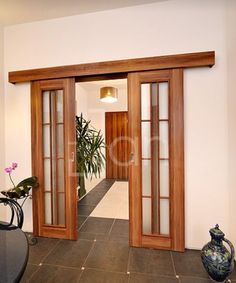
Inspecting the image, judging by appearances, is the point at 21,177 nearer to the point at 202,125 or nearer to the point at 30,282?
the point at 30,282

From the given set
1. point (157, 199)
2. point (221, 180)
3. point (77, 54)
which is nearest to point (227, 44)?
point (221, 180)

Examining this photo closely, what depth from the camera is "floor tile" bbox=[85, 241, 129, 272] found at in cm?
182

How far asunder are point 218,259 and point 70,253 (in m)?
1.53

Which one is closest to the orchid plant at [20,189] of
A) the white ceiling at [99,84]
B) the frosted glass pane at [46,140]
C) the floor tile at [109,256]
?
the frosted glass pane at [46,140]

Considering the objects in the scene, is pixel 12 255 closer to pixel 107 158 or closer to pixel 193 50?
pixel 193 50

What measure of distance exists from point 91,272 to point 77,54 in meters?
2.50

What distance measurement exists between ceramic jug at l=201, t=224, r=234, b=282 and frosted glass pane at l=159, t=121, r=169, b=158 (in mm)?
911

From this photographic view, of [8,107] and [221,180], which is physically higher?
[8,107]

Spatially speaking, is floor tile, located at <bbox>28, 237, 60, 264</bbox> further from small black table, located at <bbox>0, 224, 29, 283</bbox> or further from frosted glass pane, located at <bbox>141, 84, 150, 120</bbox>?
frosted glass pane, located at <bbox>141, 84, 150, 120</bbox>

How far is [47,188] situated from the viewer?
2.42 m

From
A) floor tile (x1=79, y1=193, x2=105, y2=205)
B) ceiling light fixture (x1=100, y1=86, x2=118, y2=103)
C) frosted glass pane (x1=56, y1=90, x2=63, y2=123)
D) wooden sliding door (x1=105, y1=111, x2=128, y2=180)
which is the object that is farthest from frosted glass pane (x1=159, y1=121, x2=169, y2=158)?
wooden sliding door (x1=105, y1=111, x2=128, y2=180)

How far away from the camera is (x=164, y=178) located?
213 centimetres


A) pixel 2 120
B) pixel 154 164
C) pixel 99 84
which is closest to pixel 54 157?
pixel 2 120

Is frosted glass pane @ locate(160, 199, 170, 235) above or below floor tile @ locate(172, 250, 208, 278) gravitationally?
above
